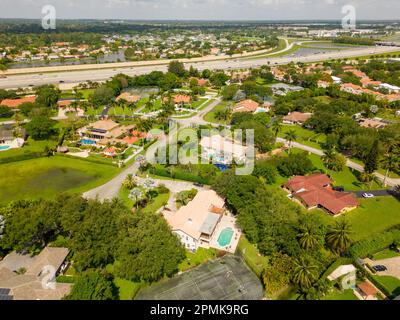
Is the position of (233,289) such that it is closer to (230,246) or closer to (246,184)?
(230,246)

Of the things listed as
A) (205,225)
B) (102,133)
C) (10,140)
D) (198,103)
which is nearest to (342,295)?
(205,225)

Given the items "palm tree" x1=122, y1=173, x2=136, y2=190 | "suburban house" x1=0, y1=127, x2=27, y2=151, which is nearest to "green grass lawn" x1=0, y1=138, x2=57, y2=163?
"suburban house" x1=0, y1=127, x2=27, y2=151

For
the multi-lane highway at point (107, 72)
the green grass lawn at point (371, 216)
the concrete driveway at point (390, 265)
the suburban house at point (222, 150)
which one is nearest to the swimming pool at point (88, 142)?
the suburban house at point (222, 150)

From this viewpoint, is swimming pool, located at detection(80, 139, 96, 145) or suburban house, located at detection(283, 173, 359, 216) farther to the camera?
swimming pool, located at detection(80, 139, 96, 145)

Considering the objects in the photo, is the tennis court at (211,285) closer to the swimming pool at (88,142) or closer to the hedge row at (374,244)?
the hedge row at (374,244)

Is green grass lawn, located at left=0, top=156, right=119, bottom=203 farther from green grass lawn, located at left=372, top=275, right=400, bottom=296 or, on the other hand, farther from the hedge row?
green grass lawn, located at left=372, top=275, right=400, bottom=296

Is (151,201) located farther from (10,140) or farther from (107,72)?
(107,72)
